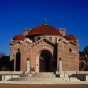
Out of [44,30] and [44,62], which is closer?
[44,62]

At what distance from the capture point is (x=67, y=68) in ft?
A: 145

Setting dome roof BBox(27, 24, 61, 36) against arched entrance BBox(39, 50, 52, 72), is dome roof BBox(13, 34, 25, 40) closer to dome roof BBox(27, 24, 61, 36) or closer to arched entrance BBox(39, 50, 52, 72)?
dome roof BBox(27, 24, 61, 36)

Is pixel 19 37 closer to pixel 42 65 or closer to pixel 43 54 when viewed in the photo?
pixel 43 54

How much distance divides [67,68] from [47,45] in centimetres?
600

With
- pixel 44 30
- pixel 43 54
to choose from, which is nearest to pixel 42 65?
pixel 43 54

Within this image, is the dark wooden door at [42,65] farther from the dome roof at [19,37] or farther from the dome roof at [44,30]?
the dome roof at [19,37]

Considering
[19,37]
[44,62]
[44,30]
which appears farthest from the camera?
[19,37]

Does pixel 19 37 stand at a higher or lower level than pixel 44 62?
higher

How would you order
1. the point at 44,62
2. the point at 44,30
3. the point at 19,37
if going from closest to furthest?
1. the point at 44,62
2. the point at 44,30
3. the point at 19,37

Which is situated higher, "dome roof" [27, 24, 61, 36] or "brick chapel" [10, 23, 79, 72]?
"dome roof" [27, 24, 61, 36]

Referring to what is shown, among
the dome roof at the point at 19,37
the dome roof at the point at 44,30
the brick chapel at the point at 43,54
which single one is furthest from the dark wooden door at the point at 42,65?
the dome roof at the point at 19,37

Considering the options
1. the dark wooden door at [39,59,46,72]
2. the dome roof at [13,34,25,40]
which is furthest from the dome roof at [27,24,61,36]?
the dark wooden door at [39,59,46,72]

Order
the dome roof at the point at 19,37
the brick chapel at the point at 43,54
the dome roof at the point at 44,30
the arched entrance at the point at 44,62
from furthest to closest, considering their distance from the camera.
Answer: the dome roof at the point at 19,37, the dome roof at the point at 44,30, the arched entrance at the point at 44,62, the brick chapel at the point at 43,54

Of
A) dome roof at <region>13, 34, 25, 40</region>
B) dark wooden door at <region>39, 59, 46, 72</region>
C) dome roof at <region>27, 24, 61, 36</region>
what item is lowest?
dark wooden door at <region>39, 59, 46, 72</region>
